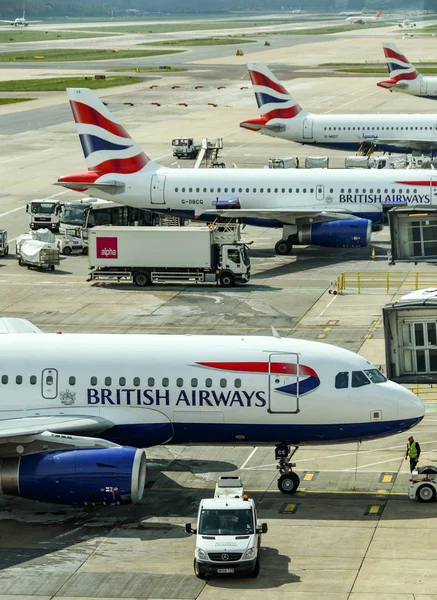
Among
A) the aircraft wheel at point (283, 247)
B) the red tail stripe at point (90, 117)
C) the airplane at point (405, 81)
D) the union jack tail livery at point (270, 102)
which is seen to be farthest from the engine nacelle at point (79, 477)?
the airplane at point (405, 81)

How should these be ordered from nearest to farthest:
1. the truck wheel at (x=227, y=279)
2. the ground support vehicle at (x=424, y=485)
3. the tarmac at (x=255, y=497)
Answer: the tarmac at (x=255, y=497) < the ground support vehicle at (x=424, y=485) < the truck wheel at (x=227, y=279)

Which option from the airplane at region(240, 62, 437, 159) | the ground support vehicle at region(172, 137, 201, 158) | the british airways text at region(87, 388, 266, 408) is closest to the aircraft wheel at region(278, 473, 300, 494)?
the british airways text at region(87, 388, 266, 408)

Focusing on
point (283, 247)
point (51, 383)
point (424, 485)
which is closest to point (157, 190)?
point (283, 247)

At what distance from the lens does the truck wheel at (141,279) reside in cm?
6838

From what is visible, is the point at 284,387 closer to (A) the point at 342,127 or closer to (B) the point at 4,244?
(B) the point at 4,244

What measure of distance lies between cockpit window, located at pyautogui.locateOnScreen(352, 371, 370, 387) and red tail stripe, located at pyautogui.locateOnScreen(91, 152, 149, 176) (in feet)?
131

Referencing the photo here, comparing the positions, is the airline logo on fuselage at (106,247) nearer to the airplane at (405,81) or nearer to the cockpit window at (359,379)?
the cockpit window at (359,379)

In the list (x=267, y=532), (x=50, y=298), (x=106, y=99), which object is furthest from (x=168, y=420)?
(x=106, y=99)

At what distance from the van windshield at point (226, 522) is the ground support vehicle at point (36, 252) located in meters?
41.4

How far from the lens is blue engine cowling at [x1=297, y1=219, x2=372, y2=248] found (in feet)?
247

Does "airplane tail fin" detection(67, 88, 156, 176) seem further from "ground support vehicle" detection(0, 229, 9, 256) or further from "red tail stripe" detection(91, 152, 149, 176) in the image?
"ground support vehicle" detection(0, 229, 9, 256)

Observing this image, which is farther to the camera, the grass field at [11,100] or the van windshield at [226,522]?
the grass field at [11,100]

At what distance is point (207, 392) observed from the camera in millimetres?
38969

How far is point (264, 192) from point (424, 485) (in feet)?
136
